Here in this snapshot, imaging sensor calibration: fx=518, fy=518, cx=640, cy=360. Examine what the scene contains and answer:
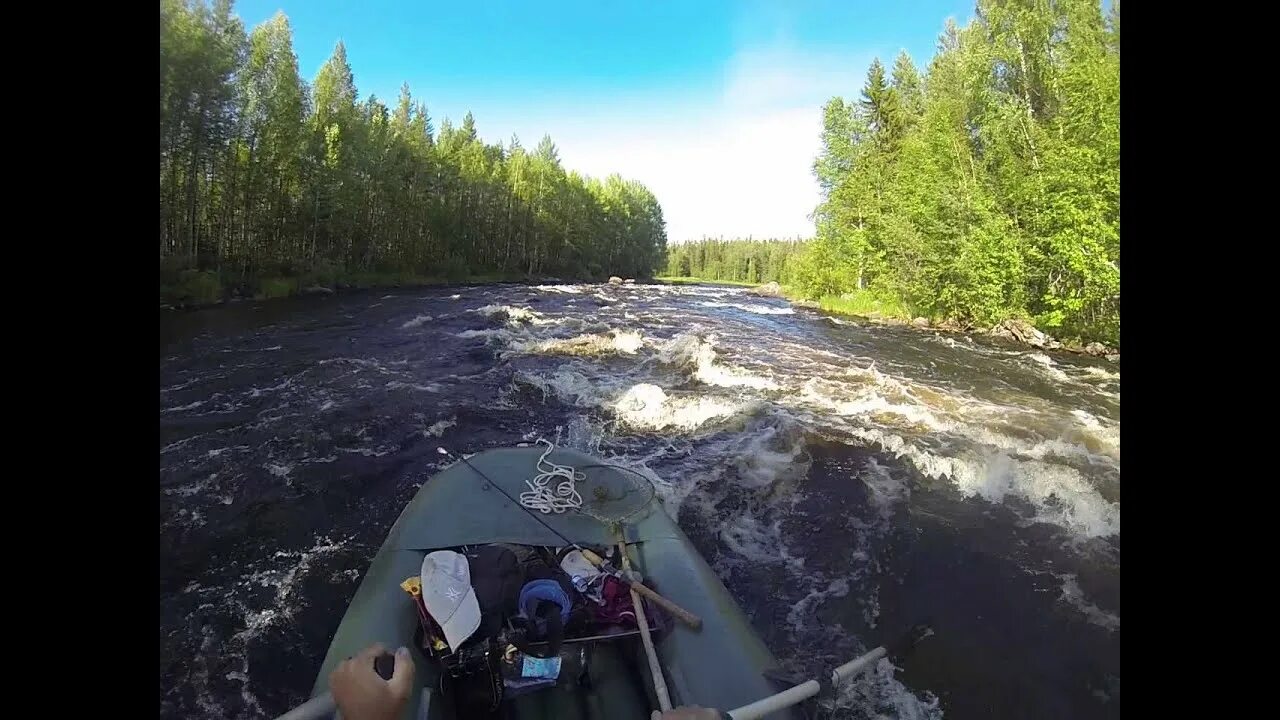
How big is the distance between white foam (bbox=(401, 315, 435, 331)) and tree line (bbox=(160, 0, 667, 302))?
4.90 m

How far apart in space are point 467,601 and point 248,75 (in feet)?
71.0

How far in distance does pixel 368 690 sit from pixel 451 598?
0.62 m

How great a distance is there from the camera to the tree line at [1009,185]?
9977 mm

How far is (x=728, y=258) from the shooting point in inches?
3388

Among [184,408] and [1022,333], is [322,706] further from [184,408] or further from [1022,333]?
[1022,333]

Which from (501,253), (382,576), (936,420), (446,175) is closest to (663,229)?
(501,253)

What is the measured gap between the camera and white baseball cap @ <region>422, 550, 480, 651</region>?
2.26 m

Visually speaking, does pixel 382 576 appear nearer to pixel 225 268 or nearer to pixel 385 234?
pixel 225 268

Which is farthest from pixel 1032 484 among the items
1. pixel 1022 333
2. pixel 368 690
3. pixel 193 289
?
pixel 193 289

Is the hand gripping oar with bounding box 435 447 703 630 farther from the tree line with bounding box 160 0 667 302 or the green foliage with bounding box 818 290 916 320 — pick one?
the green foliage with bounding box 818 290 916 320

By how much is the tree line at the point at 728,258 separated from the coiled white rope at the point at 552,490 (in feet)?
231
